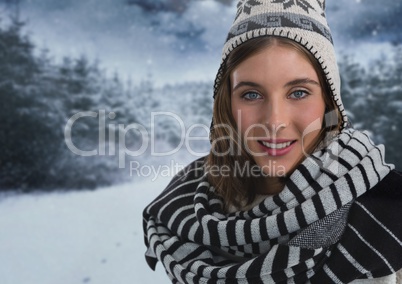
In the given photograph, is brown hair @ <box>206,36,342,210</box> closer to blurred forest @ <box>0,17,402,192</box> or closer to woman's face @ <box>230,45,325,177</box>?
woman's face @ <box>230,45,325,177</box>

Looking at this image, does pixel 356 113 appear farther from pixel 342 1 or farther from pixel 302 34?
pixel 302 34

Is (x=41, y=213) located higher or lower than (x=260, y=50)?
lower

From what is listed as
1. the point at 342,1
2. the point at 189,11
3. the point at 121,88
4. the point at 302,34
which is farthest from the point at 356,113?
the point at 302,34

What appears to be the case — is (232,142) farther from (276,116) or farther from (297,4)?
(297,4)

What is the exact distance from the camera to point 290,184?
0.85m

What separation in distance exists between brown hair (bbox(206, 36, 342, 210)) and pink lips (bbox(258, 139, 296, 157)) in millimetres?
53

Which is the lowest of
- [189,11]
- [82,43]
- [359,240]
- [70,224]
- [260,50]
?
[70,224]

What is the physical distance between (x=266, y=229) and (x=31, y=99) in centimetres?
163

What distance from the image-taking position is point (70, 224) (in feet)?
6.77

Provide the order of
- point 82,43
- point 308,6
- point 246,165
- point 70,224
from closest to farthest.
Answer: point 308,6 → point 246,165 → point 70,224 → point 82,43

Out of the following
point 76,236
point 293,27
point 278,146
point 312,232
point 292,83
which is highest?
point 293,27

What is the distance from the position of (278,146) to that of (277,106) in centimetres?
8

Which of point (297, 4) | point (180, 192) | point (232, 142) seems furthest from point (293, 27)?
point (180, 192)

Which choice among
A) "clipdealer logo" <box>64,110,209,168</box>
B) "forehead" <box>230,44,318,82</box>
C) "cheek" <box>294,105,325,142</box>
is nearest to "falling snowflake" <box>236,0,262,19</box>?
"forehead" <box>230,44,318,82</box>
